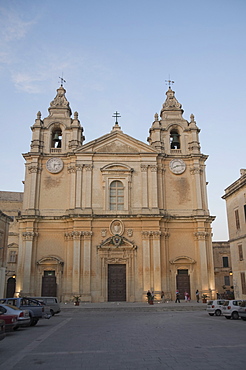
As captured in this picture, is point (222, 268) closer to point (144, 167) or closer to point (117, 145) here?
point (144, 167)

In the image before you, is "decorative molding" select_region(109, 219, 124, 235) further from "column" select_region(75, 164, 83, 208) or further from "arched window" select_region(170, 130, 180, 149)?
"arched window" select_region(170, 130, 180, 149)

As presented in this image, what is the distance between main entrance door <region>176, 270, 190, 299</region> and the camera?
102 ft

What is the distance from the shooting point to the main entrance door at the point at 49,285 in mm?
30547

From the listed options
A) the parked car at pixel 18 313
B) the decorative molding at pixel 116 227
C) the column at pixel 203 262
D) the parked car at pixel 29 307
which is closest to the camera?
the parked car at pixel 18 313

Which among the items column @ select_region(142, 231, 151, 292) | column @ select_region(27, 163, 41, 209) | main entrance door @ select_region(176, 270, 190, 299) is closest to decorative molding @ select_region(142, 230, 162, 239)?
column @ select_region(142, 231, 151, 292)

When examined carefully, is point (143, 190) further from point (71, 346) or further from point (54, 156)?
point (71, 346)

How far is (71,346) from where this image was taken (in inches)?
423

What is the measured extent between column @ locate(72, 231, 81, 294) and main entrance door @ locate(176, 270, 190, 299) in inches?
344

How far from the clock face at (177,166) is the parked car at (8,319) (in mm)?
23353

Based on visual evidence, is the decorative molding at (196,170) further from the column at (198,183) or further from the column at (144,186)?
the column at (144,186)

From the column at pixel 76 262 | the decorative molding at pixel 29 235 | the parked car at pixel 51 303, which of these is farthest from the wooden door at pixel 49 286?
the parked car at pixel 51 303

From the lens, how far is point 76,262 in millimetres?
30094

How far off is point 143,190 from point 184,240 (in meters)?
5.85

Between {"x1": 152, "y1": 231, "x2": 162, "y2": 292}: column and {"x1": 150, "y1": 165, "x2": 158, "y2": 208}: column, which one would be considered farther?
{"x1": 150, "y1": 165, "x2": 158, "y2": 208}: column
